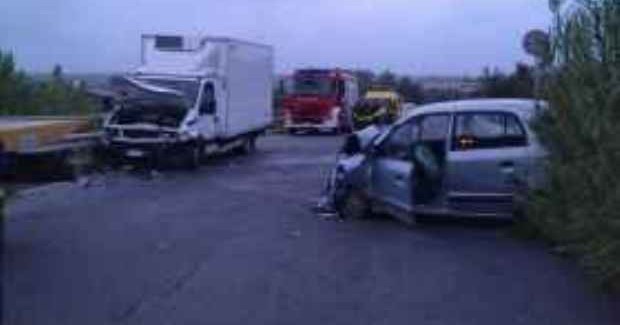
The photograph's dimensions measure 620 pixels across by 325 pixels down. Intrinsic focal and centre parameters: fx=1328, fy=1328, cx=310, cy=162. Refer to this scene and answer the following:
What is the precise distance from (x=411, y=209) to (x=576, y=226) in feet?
17.1

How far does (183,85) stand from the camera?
3200 centimetres

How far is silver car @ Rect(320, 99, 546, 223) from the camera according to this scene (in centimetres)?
1766

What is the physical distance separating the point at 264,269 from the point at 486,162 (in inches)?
193

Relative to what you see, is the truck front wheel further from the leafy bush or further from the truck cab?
the truck cab

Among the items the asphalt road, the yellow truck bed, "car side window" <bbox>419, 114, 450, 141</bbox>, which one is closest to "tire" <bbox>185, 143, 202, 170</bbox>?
the asphalt road

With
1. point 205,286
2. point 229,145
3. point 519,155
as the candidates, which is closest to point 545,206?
point 519,155

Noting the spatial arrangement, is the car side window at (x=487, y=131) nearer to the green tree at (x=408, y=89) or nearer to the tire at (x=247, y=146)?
the tire at (x=247, y=146)

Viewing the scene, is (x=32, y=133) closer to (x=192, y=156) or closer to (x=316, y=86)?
(x=192, y=156)

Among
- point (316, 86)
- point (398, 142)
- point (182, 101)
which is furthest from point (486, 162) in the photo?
point (316, 86)

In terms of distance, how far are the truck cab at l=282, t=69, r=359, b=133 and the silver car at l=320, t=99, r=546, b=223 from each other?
33.2 m

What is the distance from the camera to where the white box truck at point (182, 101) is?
30.8 metres

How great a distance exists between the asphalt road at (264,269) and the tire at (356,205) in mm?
300

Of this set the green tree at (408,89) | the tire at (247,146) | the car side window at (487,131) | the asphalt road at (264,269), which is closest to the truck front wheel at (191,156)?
the tire at (247,146)

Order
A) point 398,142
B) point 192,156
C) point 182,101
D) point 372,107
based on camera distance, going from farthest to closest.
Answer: point 372,107, point 182,101, point 192,156, point 398,142
